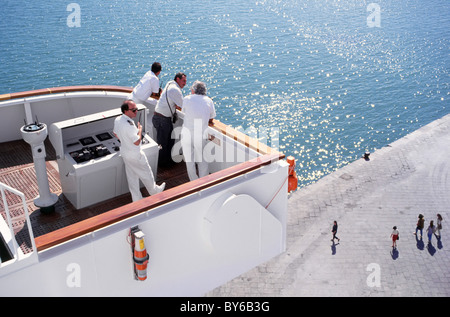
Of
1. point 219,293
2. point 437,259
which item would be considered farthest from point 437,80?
point 219,293

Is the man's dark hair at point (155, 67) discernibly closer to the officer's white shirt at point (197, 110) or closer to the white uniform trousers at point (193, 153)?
the officer's white shirt at point (197, 110)

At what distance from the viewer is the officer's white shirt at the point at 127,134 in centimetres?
711

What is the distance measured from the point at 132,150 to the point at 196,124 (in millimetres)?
1219

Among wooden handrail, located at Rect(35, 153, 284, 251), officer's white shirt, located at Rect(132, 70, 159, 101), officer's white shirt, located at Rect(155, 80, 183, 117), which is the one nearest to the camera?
wooden handrail, located at Rect(35, 153, 284, 251)

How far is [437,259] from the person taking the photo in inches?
722

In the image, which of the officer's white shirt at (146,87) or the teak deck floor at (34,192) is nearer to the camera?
the teak deck floor at (34,192)

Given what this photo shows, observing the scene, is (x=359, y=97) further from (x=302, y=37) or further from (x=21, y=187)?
(x=21, y=187)

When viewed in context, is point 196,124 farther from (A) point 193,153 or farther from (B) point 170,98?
(B) point 170,98

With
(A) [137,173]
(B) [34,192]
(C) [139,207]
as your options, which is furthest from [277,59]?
(C) [139,207]

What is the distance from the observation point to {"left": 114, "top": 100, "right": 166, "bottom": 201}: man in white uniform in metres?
7.14

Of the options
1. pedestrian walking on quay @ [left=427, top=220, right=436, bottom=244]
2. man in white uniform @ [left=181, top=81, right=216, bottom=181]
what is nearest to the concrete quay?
pedestrian walking on quay @ [left=427, top=220, right=436, bottom=244]

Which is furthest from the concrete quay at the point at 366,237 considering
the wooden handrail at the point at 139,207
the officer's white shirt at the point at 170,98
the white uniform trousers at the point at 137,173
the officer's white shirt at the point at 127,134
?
the officer's white shirt at the point at 127,134

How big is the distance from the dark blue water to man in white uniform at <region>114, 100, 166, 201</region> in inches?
729

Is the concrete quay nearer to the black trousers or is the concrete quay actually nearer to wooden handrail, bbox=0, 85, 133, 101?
the black trousers
